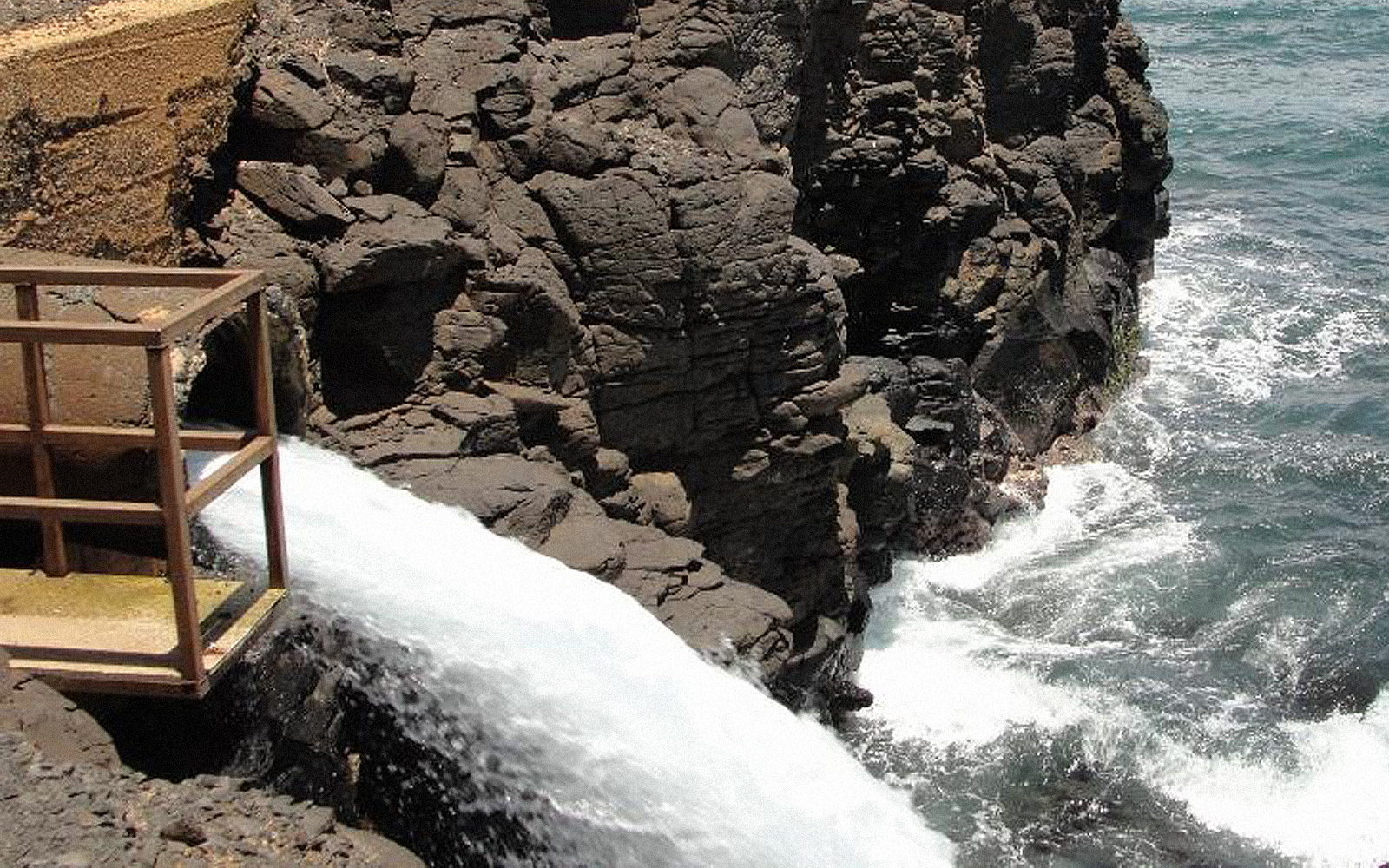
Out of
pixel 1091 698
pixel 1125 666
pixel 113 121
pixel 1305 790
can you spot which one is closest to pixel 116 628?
pixel 113 121

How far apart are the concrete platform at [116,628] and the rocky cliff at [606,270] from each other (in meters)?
2.76

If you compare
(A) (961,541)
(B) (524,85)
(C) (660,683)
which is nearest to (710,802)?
(C) (660,683)

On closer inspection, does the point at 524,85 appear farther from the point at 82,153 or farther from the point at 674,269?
the point at 82,153

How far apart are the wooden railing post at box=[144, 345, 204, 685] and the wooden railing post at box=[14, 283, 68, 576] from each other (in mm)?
710

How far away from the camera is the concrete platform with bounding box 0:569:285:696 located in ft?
22.4

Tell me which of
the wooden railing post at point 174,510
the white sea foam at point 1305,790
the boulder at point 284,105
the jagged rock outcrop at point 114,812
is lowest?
the white sea foam at point 1305,790

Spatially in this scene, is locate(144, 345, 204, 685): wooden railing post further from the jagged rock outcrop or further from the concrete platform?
the jagged rock outcrop

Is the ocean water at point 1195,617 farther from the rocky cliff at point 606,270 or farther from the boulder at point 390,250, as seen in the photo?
the boulder at point 390,250

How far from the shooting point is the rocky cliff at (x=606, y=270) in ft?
37.0

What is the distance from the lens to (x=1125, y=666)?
16266 millimetres

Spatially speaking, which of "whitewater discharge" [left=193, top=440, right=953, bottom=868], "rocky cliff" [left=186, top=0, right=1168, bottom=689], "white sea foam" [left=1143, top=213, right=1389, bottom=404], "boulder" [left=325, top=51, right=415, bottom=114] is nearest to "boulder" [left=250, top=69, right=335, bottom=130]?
"rocky cliff" [left=186, top=0, right=1168, bottom=689]

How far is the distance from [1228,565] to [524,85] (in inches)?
386

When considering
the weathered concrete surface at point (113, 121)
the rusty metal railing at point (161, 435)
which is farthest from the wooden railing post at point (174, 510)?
the weathered concrete surface at point (113, 121)

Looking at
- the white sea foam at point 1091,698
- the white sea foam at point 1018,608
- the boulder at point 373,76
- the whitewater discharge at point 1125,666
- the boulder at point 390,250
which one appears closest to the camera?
the boulder at point 390,250
